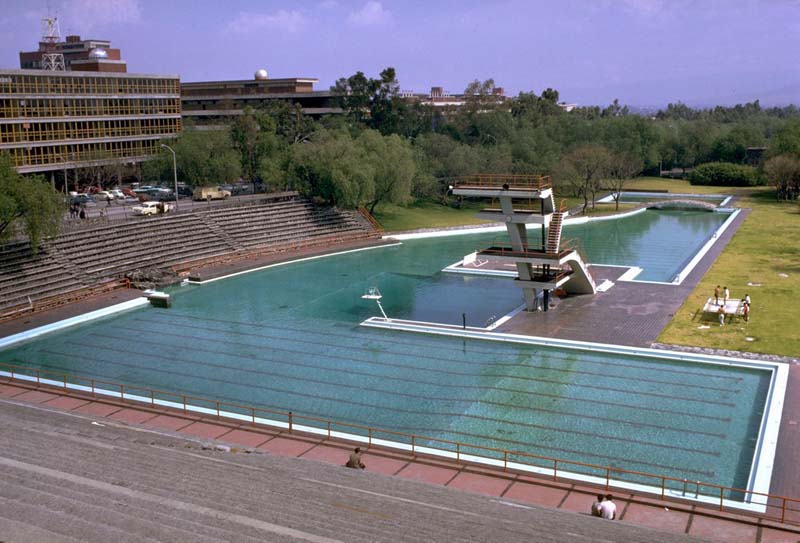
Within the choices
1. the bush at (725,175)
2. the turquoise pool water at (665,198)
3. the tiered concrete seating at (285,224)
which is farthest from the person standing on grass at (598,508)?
the bush at (725,175)

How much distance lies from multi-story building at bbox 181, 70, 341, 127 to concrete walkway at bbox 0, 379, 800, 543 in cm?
7473

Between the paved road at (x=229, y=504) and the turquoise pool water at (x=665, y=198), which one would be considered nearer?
the paved road at (x=229, y=504)

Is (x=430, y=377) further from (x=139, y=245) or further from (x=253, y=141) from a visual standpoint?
(x=253, y=141)

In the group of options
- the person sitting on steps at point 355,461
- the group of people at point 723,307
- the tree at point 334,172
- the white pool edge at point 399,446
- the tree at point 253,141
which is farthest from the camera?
the tree at point 253,141

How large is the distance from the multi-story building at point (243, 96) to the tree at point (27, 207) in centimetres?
5612

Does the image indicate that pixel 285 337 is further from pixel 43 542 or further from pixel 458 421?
pixel 43 542

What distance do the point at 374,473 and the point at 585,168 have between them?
58092mm

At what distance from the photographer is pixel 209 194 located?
2544 inches

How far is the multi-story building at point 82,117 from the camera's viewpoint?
61.9 m

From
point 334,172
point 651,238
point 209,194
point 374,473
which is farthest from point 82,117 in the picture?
point 374,473

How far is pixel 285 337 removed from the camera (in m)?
33.2

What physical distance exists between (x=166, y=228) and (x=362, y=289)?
52.0ft

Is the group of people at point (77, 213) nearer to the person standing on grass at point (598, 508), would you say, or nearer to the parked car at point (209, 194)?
the parked car at point (209, 194)

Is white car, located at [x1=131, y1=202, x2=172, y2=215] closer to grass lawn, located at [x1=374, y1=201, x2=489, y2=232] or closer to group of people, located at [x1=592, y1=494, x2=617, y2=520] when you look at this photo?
grass lawn, located at [x1=374, y1=201, x2=489, y2=232]
